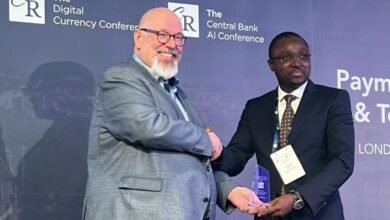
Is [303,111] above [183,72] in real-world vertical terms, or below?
below

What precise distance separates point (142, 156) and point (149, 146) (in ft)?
0.16

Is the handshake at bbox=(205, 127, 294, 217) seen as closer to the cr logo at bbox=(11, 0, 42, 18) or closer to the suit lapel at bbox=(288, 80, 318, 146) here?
the suit lapel at bbox=(288, 80, 318, 146)

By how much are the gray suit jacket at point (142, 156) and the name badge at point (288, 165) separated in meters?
0.41

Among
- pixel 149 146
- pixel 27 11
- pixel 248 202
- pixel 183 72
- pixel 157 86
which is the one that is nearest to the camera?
pixel 149 146

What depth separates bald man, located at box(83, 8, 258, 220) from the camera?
90.7 inches

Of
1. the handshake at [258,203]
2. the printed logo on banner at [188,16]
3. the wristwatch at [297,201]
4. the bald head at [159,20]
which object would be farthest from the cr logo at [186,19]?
the wristwatch at [297,201]

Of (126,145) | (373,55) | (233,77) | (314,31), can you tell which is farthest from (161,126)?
(373,55)

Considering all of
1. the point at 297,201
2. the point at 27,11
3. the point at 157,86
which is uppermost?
the point at 27,11

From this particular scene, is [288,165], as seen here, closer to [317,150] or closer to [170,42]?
[317,150]

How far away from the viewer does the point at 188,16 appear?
3.56m

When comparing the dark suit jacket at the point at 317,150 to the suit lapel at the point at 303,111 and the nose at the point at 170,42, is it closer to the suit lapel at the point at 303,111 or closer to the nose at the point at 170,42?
the suit lapel at the point at 303,111

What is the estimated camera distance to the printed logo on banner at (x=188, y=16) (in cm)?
353

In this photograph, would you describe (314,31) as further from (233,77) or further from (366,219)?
(366,219)

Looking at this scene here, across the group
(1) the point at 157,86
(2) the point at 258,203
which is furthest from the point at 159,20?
(2) the point at 258,203
